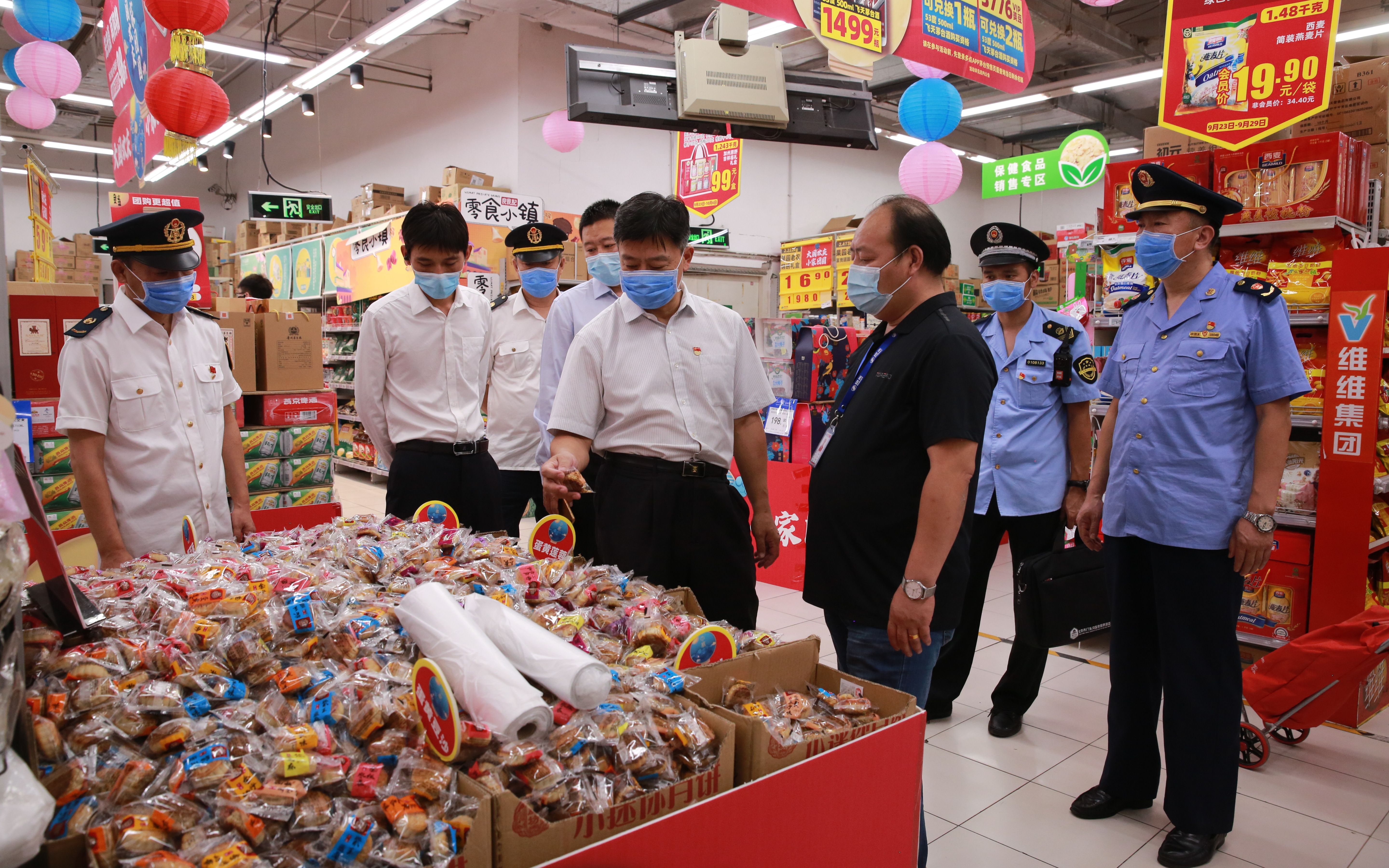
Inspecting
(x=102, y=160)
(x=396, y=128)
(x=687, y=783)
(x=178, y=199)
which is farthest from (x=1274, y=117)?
(x=102, y=160)

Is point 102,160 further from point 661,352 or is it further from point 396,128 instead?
point 661,352

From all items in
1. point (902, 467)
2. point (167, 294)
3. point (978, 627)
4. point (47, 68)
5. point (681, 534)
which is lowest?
point (978, 627)

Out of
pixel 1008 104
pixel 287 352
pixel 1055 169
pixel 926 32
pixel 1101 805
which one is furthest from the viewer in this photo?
pixel 1008 104

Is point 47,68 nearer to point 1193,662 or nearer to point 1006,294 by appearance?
point 1006,294

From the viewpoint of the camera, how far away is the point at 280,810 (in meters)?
1.06

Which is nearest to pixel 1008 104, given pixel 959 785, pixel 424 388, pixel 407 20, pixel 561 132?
pixel 561 132

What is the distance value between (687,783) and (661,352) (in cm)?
147

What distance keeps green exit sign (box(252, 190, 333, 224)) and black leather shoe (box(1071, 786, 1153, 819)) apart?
8693 mm

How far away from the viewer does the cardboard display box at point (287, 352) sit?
5273mm

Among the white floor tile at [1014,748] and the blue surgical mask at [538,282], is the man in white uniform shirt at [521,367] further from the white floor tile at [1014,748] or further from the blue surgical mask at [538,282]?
the white floor tile at [1014,748]

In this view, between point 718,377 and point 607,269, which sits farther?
point 607,269

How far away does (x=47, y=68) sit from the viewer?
6.93 meters

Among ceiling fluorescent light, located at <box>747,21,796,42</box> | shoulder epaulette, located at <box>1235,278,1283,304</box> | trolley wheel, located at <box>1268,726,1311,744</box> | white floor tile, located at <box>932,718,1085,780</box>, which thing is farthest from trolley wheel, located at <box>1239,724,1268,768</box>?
ceiling fluorescent light, located at <box>747,21,796,42</box>

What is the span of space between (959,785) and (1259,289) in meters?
1.85
